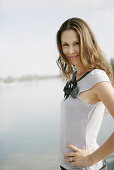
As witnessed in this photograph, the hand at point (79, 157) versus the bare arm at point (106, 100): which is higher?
the bare arm at point (106, 100)

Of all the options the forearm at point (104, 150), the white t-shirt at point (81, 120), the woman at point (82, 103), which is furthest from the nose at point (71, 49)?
the forearm at point (104, 150)

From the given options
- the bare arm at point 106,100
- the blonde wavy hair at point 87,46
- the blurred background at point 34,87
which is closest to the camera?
the bare arm at point 106,100

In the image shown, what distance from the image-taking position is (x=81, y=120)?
915 millimetres

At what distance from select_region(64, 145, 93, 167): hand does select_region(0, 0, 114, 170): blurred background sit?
406 mm

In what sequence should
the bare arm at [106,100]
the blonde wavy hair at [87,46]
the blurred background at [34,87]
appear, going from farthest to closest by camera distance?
the blurred background at [34,87]
the blonde wavy hair at [87,46]
the bare arm at [106,100]

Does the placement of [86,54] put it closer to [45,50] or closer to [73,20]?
[73,20]

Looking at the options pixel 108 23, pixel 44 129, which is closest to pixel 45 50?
pixel 108 23

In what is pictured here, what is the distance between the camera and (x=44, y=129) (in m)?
7.20

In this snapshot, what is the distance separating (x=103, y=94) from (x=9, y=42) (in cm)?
3281

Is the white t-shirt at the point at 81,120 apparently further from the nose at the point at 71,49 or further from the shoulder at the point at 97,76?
the nose at the point at 71,49

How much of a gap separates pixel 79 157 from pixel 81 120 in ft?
0.44

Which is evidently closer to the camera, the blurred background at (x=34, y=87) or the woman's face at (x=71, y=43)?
the woman's face at (x=71, y=43)

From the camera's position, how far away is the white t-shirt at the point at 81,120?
89 centimetres

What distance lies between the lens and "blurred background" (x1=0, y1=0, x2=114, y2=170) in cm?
580
